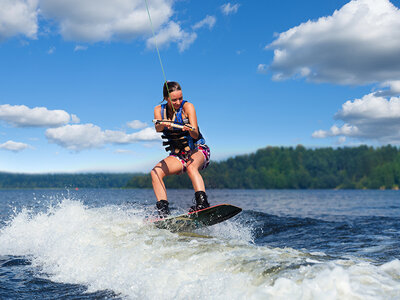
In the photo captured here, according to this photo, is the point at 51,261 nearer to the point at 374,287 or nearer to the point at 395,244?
the point at 374,287

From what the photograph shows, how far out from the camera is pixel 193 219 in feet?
19.1

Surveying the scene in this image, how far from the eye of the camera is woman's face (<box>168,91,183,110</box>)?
234 inches

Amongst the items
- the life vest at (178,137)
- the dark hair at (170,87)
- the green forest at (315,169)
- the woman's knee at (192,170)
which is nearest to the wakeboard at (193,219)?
the woman's knee at (192,170)

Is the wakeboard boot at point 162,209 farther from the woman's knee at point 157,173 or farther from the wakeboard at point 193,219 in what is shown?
the woman's knee at point 157,173

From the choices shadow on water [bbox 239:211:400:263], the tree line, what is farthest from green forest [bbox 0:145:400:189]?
shadow on water [bbox 239:211:400:263]

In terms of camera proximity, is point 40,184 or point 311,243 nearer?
point 311,243

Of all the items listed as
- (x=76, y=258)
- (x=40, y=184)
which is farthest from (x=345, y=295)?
(x=40, y=184)

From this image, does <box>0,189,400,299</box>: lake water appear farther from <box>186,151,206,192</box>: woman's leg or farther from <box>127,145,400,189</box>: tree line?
<box>127,145,400,189</box>: tree line

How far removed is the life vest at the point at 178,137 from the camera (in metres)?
6.09

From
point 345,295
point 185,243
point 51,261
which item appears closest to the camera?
point 345,295

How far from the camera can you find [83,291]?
12.6 ft

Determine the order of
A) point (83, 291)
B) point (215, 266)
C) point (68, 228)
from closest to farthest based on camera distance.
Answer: point (215, 266), point (83, 291), point (68, 228)

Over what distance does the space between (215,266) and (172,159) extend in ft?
9.64

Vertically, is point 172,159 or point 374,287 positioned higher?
point 172,159
